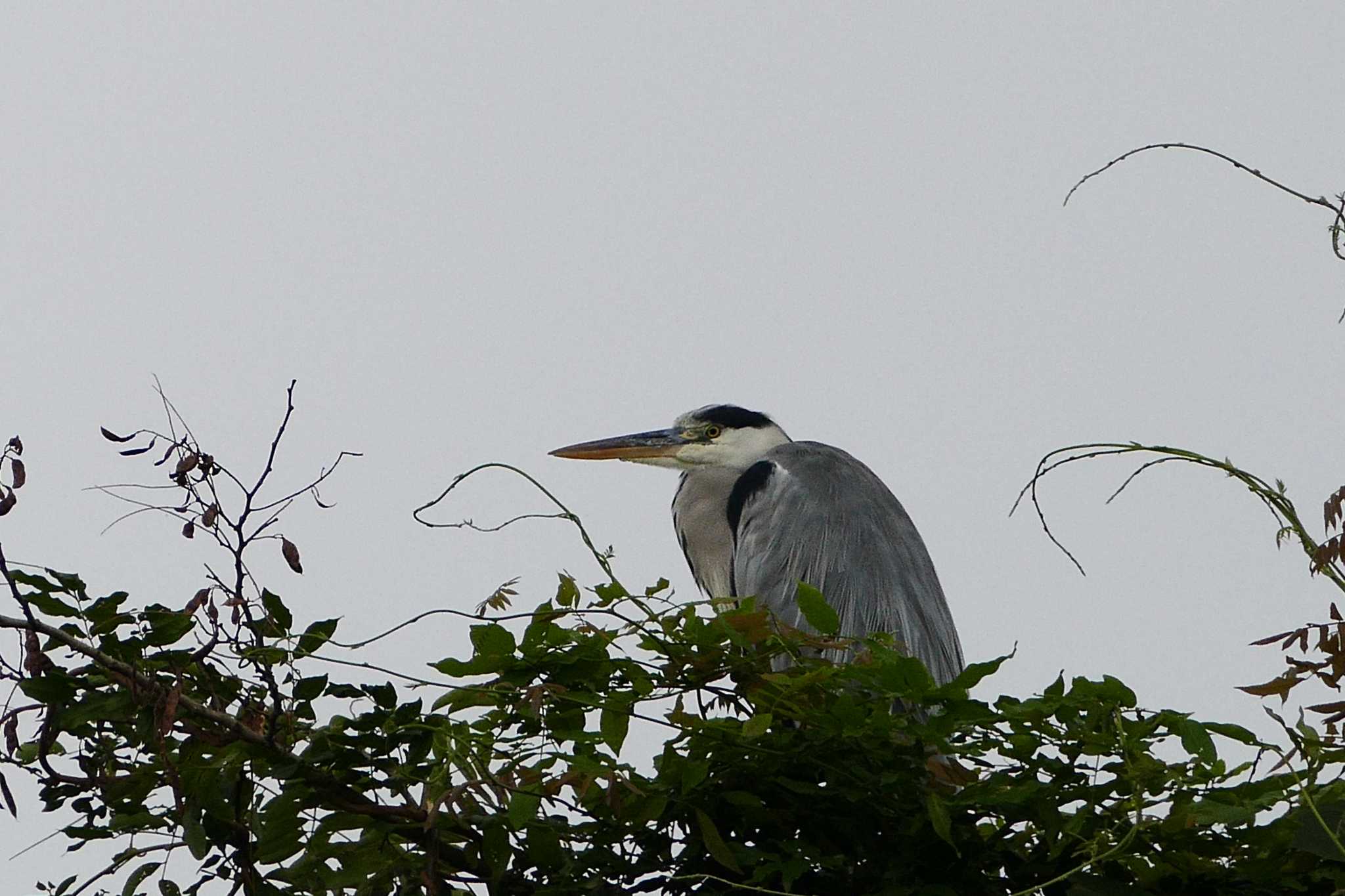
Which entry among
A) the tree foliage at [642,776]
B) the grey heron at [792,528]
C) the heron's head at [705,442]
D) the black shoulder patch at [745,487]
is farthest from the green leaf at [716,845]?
the heron's head at [705,442]

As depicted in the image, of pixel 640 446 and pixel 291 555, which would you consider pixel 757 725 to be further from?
pixel 640 446

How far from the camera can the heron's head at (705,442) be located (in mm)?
3760

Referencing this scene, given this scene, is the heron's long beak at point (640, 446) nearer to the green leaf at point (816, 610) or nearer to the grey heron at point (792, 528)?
the grey heron at point (792, 528)

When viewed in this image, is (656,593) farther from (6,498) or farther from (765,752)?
(6,498)

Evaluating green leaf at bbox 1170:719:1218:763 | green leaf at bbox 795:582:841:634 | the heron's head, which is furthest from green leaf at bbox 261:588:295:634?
the heron's head

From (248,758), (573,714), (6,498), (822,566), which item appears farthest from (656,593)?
(822,566)

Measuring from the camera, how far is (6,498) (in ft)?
3.79

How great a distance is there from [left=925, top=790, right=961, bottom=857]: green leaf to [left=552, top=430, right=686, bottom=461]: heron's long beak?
2.50 meters

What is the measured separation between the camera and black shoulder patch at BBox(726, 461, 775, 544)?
337cm

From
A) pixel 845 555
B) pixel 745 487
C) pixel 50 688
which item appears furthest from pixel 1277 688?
pixel 745 487

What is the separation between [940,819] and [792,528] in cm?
202

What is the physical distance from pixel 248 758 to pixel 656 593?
0.36 meters

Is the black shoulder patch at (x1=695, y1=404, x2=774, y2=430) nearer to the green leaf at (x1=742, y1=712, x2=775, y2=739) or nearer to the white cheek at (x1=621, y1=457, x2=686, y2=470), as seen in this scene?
the white cheek at (x1=621, y1=457, x2=686, y2=470)

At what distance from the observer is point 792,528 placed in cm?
314
